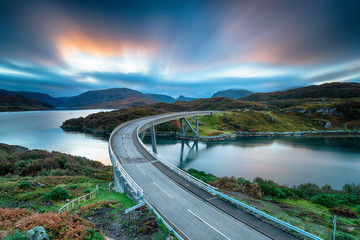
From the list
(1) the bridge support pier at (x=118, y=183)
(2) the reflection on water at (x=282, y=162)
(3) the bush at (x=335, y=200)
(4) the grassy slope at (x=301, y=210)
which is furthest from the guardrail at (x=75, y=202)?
(3) the bush at (x=335, y=200)

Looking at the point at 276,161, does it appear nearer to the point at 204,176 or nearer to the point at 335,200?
the point at 204,176

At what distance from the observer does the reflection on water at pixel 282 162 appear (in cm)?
3180

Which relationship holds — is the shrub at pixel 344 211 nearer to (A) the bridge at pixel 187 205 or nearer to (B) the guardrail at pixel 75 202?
(A) the bridge at pixel 187 205

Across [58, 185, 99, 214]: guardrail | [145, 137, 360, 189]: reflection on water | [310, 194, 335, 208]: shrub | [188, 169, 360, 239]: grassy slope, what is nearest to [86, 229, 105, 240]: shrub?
[58, 185, 99, 214]: guardrail

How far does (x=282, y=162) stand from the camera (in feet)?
133

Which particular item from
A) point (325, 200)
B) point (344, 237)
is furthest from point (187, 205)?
point (325, 200)

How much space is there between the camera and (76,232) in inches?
341

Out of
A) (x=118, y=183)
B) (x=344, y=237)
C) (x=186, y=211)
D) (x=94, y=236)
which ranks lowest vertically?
(x=118, y=183)

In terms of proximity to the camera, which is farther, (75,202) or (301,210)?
(75,202)

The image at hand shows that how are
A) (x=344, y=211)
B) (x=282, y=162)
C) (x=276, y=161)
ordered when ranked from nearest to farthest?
(x=344, y=211), (x=282, y=162), (x=276, y=161)

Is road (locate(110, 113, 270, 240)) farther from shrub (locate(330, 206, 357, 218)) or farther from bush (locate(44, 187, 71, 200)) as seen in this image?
shrub (locate(330, 206, 357, 218))

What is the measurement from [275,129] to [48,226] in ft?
303

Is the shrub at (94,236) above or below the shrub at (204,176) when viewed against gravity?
above

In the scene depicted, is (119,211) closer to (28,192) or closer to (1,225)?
(1,225)
